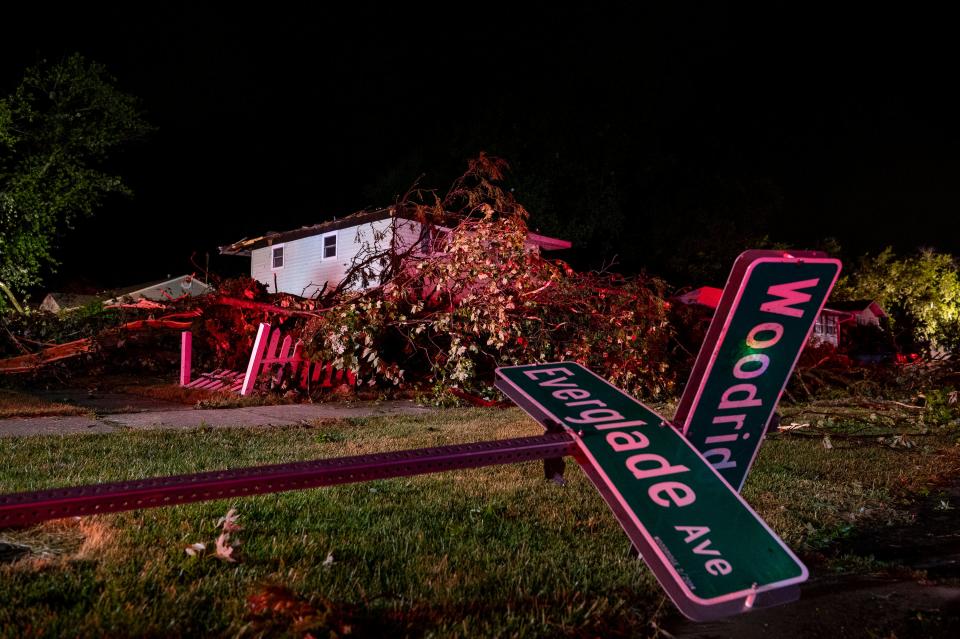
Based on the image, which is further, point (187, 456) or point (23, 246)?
point (23, 246)

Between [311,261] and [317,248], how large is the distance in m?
0.51

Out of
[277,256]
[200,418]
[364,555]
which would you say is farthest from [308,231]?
[364,555]

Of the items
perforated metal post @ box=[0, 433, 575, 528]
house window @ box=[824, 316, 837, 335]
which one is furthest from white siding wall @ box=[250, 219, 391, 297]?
house window @ box=[824, 316, 837, 335]

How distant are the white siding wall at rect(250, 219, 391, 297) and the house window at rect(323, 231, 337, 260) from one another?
14cm

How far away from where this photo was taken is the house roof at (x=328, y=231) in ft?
61.0

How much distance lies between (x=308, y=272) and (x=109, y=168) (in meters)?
26.8

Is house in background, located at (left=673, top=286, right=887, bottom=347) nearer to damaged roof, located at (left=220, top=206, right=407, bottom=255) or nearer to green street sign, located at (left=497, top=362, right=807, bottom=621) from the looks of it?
damaged roof, located at (left=220, top=206, right=407, bottom=255)

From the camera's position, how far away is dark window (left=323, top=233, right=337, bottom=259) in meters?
20.9

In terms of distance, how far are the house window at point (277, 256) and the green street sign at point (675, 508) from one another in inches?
854

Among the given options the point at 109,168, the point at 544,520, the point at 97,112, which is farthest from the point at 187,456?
the point at 109,168

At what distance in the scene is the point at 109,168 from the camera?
41.2 m

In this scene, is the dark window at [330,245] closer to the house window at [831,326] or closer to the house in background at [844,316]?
the house in background at [844,316]

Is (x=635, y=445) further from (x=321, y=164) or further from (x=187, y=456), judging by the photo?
(x=321, y=164)

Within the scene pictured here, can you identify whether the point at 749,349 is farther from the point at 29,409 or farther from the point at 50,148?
the point at 50,148
